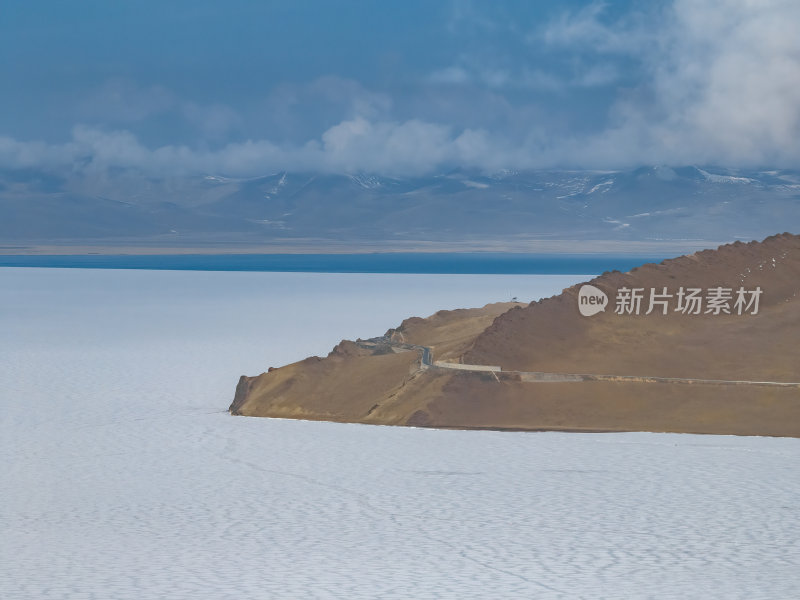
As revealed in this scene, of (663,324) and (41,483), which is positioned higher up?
(663,324)

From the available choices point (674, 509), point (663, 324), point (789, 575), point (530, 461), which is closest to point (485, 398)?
point (530, 461)

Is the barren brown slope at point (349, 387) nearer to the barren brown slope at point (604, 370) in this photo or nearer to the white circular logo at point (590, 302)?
the barren brown slope at point (604, 370)

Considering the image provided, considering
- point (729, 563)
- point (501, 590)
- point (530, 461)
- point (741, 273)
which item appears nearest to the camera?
point (501, 590)

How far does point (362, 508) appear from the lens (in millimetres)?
11898

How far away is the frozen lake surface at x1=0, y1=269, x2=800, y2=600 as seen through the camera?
9.30 metres

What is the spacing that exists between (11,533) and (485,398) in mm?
7208

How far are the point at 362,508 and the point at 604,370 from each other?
5734 millimetres

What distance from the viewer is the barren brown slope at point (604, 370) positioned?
15.6 meters

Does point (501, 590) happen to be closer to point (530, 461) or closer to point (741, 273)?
point (530, 461)

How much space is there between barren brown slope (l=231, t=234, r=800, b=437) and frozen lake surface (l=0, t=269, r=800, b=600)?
484 mm

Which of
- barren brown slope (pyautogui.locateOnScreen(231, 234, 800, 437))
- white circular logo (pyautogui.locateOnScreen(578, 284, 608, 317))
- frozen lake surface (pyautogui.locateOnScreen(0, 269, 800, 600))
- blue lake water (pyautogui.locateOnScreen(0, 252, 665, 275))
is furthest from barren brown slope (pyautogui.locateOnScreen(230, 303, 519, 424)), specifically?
blue lake water (pyautogui.locateOnScreen(0, 252, 665, 275))

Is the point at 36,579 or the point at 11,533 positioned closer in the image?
the point at 36,579

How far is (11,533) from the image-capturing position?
10781 millimetres

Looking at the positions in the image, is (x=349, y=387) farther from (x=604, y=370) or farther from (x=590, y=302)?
(x=590, y=302)
